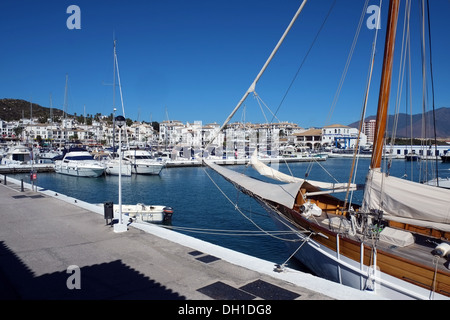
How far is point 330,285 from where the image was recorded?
7512 mm

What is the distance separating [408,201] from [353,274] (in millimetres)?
2477

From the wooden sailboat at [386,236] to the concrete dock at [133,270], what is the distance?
6.19 ft

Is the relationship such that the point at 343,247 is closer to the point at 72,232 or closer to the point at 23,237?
the point at 72,232

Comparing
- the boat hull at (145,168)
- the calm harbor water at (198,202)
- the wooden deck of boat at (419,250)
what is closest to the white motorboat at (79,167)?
the calm harbor water at (198,202)

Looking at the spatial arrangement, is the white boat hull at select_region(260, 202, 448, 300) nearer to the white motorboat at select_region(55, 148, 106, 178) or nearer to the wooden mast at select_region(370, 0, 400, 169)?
the wooden mast at select_region(370, 0, 400, 169)

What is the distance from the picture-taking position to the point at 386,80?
34.3ft

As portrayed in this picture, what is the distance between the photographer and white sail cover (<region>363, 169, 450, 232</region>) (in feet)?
28.9

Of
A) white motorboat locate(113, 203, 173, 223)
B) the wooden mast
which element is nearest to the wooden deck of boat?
the wooden mast

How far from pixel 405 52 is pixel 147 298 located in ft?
39.6

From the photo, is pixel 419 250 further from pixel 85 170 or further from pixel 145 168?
pixel 85 170

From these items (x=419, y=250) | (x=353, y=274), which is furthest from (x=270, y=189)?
(x=419, y=250)

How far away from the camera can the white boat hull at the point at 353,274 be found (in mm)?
8015
